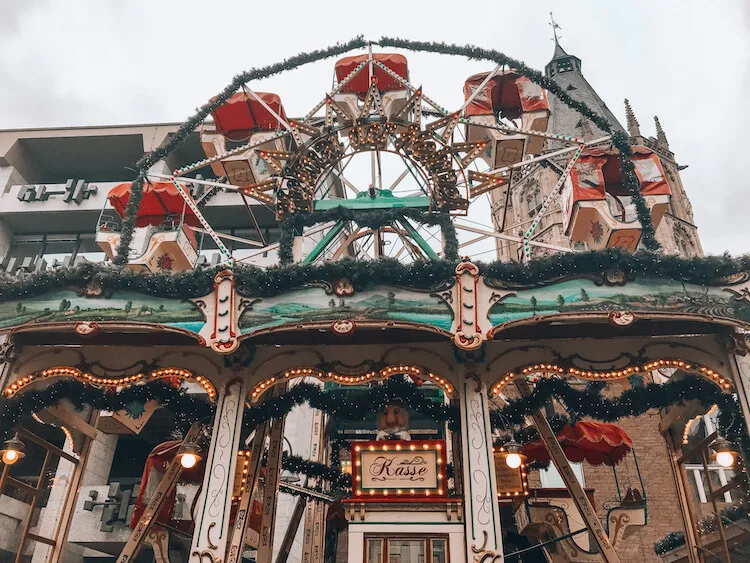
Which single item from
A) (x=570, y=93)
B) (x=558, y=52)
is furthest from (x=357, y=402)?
(x=558, y=52)

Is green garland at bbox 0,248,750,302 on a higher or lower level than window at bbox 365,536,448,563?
higher

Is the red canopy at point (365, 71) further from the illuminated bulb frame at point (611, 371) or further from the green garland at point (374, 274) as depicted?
the illuminated bulb frame at point (611, 371)

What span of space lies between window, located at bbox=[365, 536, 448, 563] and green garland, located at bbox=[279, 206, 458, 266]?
6.87 meters

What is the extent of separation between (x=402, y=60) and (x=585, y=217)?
338 inches

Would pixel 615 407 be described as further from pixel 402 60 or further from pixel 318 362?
pixel 402 60

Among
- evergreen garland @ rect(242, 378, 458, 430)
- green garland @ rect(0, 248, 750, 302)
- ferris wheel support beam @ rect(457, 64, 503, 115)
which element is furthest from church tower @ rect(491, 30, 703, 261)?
green garland @ rect(0, 248, 750, 302)

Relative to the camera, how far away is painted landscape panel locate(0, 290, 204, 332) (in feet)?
37.5

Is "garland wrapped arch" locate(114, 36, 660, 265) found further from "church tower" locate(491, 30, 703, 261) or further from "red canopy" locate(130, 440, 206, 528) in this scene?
"church tower" locate(491, 30, 703, 261)

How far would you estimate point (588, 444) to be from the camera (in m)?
15.0

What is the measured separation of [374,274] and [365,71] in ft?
35.0

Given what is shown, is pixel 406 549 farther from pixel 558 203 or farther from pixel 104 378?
pixel 558 203

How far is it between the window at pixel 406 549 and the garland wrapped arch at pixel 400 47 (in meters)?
7.82

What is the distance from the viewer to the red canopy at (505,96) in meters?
18.1

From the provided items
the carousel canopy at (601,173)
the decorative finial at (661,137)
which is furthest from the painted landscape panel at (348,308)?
the decorative finial at (661,137)
